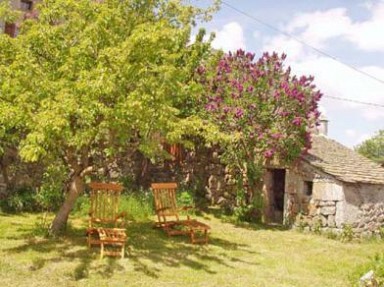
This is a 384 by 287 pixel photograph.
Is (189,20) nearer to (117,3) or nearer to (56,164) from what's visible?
(117,3)

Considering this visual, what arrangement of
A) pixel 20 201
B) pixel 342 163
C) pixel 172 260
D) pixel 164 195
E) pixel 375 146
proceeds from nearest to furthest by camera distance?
1. pixel 172 260
2. pixel 164 195
3. pixel 20 201
4. pixel 342 163
5. pixel 375 146

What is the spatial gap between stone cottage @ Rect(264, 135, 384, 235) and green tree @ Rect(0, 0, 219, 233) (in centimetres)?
623

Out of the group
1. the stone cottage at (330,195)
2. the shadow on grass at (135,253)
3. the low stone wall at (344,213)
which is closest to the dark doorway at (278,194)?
the stone cottage at (330,195)

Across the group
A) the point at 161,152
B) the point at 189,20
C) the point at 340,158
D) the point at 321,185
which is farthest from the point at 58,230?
the point at 340,158

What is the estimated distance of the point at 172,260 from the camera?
9.45m

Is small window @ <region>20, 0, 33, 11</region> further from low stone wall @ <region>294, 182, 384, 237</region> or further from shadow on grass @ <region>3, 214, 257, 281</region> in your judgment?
low stone wall @ <region>294, 182, 384, 237</region>

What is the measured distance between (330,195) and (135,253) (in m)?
7.14

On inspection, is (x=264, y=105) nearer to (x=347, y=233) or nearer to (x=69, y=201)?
(x=347, y=233)

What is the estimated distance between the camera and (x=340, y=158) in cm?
1731

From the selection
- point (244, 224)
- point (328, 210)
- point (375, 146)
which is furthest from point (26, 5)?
point (375, 146)

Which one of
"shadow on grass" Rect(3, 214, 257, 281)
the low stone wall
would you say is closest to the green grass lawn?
"shadow on grass" Rect(3, 214, 257, 281)

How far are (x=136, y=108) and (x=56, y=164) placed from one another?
3.96 metres

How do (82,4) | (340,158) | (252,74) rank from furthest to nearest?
(340,158)
(252,74)
(82,4)

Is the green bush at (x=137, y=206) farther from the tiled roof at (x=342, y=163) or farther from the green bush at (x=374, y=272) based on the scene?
the green bush at (x=374, y=272)
